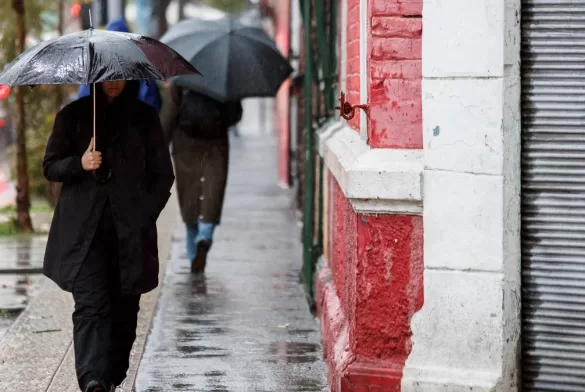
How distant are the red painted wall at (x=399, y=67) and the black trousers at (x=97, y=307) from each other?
55.9 inches

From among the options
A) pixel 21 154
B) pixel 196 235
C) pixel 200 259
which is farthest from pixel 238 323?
pixel 21 154

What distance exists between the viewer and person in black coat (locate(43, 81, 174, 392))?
5.67 m

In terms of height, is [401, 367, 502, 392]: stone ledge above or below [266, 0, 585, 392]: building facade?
below


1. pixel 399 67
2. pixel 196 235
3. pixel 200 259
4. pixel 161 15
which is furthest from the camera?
pixel 161 15

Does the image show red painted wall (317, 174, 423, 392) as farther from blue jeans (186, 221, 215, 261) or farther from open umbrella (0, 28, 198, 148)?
blue jeans (186, 221, 215, 261)

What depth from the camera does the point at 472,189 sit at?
5.15 meters

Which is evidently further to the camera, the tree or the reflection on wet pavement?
the tree

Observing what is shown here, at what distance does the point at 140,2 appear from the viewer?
27.3m

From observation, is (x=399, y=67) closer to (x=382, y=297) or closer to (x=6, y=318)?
(x=382, y=297)

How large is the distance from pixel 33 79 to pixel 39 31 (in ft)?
27.3

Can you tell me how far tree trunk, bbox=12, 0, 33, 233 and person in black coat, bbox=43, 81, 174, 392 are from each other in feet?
21.0

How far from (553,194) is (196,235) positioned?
16.4 ft

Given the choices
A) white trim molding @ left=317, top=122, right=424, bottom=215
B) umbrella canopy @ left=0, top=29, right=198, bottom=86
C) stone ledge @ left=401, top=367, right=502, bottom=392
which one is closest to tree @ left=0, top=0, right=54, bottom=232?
umbrella canopy @ left=0, top=29, right=198, bottom=86

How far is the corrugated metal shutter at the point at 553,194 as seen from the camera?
5176mm
